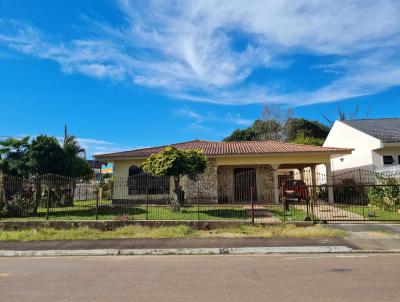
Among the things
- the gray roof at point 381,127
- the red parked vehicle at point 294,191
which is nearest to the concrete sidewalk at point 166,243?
the red parked vehicle at point 294,191

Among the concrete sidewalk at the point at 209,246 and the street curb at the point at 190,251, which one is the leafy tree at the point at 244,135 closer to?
the concrete sidewalk at the point at 209,246

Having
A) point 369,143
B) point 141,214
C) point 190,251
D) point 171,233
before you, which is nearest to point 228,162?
point 141,214

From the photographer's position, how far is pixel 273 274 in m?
6.77

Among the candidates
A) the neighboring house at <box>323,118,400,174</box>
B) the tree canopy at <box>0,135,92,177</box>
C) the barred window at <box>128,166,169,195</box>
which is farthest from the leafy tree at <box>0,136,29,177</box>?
the neighboring house at <box>323,118,400,174</box>

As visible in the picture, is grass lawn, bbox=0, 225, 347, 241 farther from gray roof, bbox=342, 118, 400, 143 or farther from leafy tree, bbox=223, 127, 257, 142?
leafy tree, bbox=223, 127, 257, 142

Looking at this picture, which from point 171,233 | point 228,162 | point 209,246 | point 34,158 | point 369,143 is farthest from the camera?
point 369,143

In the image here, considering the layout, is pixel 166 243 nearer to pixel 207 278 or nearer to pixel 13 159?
pixel 207 278

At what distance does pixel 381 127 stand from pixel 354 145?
233 cm

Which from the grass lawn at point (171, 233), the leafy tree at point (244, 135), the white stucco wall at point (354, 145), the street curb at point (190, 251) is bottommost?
the street curb at point (190, 251)

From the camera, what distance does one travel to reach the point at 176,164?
608 inches

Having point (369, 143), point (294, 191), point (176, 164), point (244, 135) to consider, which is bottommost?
point (294, 191)

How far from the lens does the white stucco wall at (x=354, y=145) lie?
22.4 metres

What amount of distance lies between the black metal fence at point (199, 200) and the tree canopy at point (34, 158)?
1.61m

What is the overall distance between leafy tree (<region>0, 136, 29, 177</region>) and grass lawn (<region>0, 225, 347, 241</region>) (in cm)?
604
